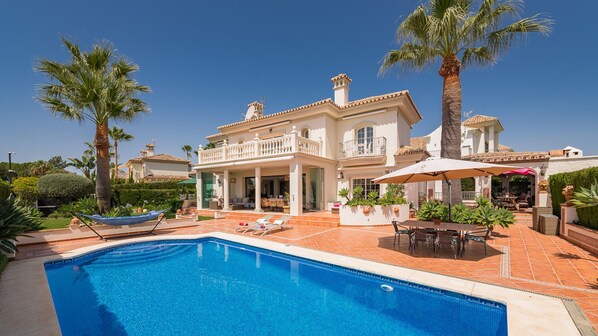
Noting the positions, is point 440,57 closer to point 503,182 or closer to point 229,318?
point 229,318

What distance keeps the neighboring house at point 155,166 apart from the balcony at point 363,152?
30937mm

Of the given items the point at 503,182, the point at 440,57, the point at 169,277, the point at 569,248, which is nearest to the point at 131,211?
the point at 169,277

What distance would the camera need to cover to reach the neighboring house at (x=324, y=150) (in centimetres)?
1598

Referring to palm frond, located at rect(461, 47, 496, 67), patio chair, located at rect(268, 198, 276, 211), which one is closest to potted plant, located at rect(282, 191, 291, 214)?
patio chair, located at rect(268, 198, 276, 211)

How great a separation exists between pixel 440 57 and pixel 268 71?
13.8 metres

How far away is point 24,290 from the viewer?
5316 millimetres

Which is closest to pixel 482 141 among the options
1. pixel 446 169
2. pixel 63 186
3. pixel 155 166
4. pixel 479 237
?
pixel 479 237

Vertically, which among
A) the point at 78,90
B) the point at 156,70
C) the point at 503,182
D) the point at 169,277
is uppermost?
the point at 156,70

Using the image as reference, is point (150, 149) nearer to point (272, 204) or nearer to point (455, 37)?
point (272, 204)

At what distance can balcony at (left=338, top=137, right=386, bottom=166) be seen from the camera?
54.0ft

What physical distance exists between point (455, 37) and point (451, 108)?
3.10m

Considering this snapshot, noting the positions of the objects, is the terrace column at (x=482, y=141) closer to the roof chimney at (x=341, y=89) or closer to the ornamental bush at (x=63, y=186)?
the roof chimney at (x=341, y=89)

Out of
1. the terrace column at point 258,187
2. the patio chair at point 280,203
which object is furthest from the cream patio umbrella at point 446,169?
the terrace column at point 258,187

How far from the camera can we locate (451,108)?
10.8m
